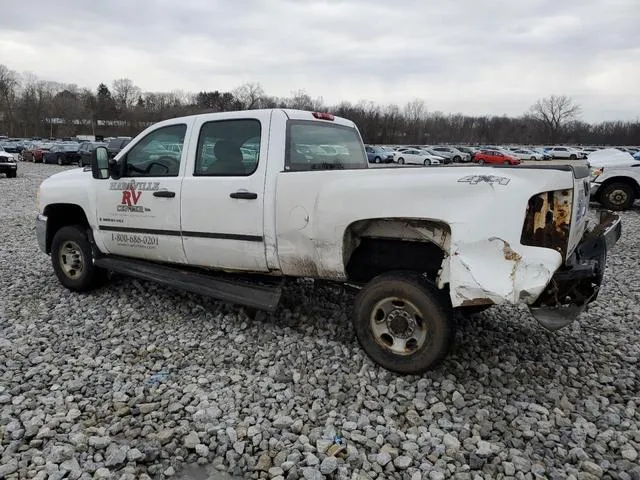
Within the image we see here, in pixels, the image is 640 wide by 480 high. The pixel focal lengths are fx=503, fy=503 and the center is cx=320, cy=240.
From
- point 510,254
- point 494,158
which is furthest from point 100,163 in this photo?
point 494,158

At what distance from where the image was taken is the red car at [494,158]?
44.6m

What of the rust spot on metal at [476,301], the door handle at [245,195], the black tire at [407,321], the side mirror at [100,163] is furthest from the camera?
the side mirror at [100,163]

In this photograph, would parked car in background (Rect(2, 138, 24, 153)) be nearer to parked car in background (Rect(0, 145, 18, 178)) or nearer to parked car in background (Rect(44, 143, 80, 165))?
parked car in background (Rect(44, 143, 80, 165))

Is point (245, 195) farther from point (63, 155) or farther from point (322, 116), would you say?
point (63, 155)

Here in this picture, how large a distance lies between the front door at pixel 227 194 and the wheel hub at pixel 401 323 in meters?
1.18

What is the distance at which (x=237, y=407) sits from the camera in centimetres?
342

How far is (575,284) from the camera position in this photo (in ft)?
11.9

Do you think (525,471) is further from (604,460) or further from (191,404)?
(191,404)

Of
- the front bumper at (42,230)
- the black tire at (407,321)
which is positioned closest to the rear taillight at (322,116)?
the black tire at (407,321)

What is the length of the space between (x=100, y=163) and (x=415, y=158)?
40.5 metres

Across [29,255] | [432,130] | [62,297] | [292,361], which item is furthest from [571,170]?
[432,130]

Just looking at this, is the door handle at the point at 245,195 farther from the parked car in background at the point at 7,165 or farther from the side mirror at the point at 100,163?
the parked car in background at the point at 7,165

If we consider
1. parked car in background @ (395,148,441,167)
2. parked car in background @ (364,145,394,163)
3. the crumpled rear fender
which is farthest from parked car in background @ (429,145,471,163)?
the crumpled rear fender

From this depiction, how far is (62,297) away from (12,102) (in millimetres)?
112919
